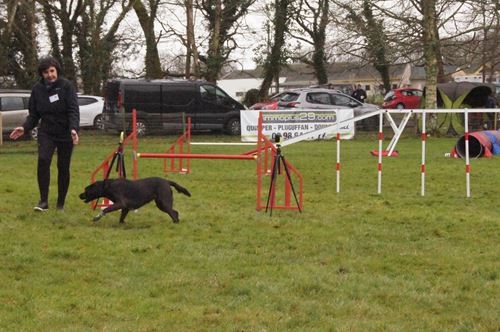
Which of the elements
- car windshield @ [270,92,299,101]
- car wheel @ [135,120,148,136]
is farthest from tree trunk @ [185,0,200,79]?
car wheel @ [135,120,148,136]

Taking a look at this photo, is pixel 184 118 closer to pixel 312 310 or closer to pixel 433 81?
pixel 433 81

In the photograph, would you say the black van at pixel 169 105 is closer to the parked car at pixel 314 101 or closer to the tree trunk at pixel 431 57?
the parked car at pixel 314 101

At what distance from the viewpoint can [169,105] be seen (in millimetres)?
21828

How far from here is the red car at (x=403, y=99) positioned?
111 feet

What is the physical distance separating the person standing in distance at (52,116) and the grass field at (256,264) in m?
0.66

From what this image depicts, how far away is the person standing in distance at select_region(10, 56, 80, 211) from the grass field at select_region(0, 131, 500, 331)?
66cm

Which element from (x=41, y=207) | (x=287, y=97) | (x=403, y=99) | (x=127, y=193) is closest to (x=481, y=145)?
(x=287, y=97)

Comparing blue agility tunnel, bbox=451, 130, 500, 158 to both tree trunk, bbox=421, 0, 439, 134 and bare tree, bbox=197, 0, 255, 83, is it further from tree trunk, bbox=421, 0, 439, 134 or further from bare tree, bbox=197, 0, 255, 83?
bare tree, bbox=197, 0, 255, 83

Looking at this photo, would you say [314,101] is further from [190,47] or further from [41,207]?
[41,207]

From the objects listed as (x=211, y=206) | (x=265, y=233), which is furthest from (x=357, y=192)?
(x=265, y=233)

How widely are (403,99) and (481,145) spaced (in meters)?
18.0

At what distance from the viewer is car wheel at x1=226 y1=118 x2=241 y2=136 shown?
22250 millimetres

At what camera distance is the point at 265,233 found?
23.3ft

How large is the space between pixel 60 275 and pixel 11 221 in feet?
8.24
